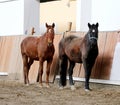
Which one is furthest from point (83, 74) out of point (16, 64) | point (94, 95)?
point (16, 64)

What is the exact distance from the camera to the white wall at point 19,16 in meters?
18.1

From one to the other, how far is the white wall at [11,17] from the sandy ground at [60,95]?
515 cm

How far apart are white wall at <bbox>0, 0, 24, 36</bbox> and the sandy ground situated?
203 inches

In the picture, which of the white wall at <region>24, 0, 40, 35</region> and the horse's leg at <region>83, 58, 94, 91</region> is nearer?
the horse's leg at <region>83, 58, 94, 91</region>

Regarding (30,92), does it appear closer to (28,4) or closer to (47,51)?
(47,51)

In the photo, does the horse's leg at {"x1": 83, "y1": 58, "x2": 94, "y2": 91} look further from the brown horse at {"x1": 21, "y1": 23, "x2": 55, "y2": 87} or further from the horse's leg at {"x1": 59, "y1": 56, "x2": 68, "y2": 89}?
the brown horse at {"x1": 21, "y1": 23, "x2": 55, "y2": 87}

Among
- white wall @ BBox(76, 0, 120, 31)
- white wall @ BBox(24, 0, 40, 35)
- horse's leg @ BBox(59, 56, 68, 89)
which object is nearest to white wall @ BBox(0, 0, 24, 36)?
white wall @ BBox(24, 0, 40, 35)

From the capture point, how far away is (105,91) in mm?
12188

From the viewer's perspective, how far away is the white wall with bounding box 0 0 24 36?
1823cm

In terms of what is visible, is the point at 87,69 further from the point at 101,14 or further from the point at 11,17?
the point at 11,17

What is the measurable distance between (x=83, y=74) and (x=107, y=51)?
114 centimetres

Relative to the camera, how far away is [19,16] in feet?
60.0

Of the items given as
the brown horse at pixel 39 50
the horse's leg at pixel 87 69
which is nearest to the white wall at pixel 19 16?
the brown horse at pixel 39 50

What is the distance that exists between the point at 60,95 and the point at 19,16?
7.72 meters
